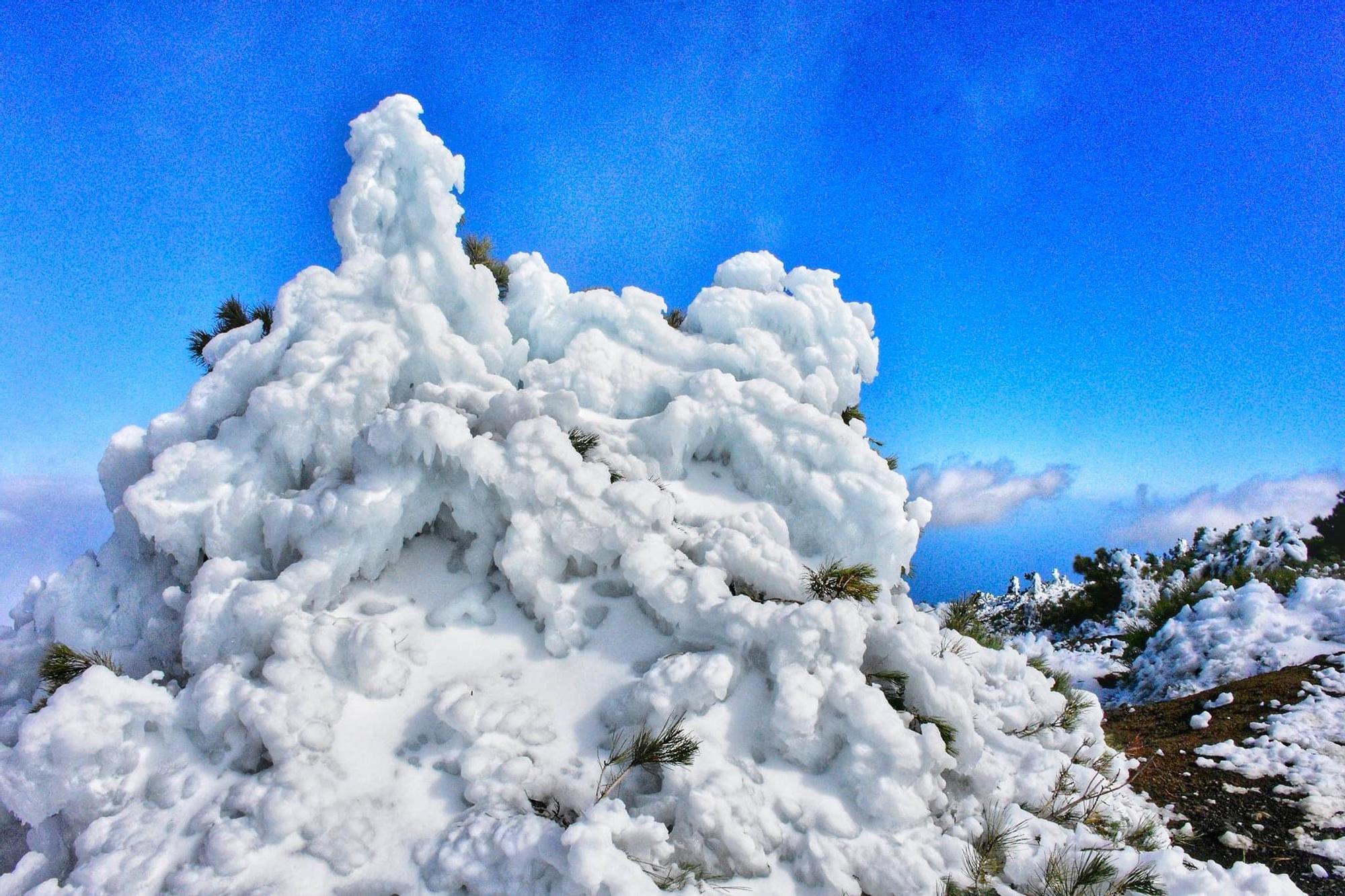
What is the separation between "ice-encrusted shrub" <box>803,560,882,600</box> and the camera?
7379mm

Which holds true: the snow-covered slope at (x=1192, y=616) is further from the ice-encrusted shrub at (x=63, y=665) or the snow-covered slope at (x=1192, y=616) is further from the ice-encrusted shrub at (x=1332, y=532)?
the ice-encrusted shrub at (x=63, y=665)

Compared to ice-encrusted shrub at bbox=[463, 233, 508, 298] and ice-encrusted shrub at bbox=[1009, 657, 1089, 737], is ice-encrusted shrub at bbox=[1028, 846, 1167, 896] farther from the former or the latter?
ice-encrusted shrub at bbox=[463, 233, 508, 298]

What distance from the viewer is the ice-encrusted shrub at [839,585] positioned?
738 centimetres

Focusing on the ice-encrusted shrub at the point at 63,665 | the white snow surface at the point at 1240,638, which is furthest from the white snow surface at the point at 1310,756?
the ice-encrusted shrub at the point at 63,665

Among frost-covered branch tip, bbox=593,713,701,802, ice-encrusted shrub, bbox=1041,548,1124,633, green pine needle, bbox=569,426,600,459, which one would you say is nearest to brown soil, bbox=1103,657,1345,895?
frost-covered branch tip, bbox=593,713,701,802

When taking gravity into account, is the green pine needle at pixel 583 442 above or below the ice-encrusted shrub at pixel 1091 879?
above

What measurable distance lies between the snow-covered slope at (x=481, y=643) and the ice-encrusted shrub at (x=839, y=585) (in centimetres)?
19

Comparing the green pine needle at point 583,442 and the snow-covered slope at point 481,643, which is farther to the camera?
the green pine needle at point 583,442

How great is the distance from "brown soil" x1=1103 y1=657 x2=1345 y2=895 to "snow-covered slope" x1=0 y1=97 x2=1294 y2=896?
113 cm

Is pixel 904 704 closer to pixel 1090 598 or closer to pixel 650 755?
pixel 650 755

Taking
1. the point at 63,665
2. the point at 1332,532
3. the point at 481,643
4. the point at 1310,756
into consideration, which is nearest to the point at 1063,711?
the point at 1310,756

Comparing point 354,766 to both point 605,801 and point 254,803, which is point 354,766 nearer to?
point 254,803

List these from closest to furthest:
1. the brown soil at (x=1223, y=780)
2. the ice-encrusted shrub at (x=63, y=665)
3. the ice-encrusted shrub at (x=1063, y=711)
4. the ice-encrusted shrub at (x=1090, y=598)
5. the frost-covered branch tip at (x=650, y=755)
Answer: the frost-covered branch tip at (x=650, y=755)
the ice-encrusted shrub at (x=63, y=665)
the brown soil at (x=1223, y=780)
the ice-encrusted shrub at (x=1063, y=711)
the ice-encrusted shrub at (x=1090, y=598)

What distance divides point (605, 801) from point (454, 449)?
383cm
